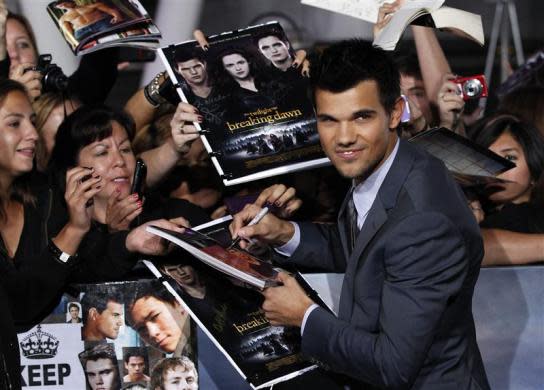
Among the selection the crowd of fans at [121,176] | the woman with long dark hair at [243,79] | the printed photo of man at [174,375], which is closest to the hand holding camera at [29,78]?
the crowd of fans at [121,176]

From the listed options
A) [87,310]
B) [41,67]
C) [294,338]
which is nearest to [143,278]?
[87,310]

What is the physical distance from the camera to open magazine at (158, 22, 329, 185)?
3.99 meters

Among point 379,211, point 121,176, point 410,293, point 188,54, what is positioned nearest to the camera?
point 410,293

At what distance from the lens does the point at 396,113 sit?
3.33m

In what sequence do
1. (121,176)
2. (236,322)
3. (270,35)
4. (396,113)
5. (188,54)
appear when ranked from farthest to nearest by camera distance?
(121,176)
(270,35)
(188,54)
(236,322)
(396,113)

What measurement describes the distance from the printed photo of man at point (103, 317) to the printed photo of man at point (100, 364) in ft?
0.13

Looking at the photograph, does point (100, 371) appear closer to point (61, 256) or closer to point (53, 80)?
point (61, 256)

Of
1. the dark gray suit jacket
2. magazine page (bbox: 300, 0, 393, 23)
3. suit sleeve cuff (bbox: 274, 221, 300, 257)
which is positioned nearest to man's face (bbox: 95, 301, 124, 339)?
suit sleeve cuff (bbox: 274, 221, 300, 257)

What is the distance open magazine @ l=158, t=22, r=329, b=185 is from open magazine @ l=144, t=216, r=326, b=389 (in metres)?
0.40

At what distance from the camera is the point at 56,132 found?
4.65 metres

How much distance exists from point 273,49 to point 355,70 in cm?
97

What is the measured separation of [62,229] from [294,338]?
0.88m

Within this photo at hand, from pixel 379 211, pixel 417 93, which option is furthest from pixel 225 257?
pixel 417 93

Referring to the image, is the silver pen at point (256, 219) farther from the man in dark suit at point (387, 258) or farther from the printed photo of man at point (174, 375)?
the printed photo of man at point (174, 375)
